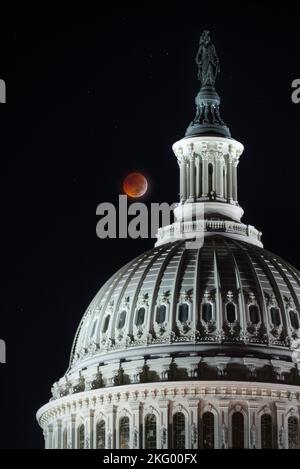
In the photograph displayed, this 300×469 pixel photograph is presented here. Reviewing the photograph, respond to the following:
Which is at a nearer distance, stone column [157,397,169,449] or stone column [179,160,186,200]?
stone column [157,397,169,449]

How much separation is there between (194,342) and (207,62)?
23.2 metres

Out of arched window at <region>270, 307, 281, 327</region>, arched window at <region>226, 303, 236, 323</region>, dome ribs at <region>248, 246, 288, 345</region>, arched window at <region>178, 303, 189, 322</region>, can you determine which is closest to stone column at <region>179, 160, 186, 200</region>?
dome ribs at <region>248, 246, 288, 345</region>

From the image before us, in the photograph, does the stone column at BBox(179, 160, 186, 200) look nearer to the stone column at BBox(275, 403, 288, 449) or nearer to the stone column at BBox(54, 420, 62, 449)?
the stone column at BBox(54, 420, 62, 449)

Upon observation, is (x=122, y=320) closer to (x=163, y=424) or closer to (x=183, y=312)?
(x=183, y=312)

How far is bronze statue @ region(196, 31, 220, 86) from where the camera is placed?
188 meters

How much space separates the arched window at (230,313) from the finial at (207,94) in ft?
48.8

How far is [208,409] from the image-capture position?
17038 cm

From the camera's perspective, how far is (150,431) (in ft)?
559

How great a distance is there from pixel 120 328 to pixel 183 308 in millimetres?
4363

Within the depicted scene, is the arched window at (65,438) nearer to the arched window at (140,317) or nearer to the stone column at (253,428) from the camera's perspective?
the arched window at (140,317)

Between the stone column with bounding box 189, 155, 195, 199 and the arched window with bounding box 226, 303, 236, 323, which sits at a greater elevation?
the stone column with bounding box 189, 155, 195, 199

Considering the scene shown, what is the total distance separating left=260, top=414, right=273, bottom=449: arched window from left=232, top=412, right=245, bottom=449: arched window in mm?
1175

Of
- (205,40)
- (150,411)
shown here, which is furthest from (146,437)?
(205,40)
